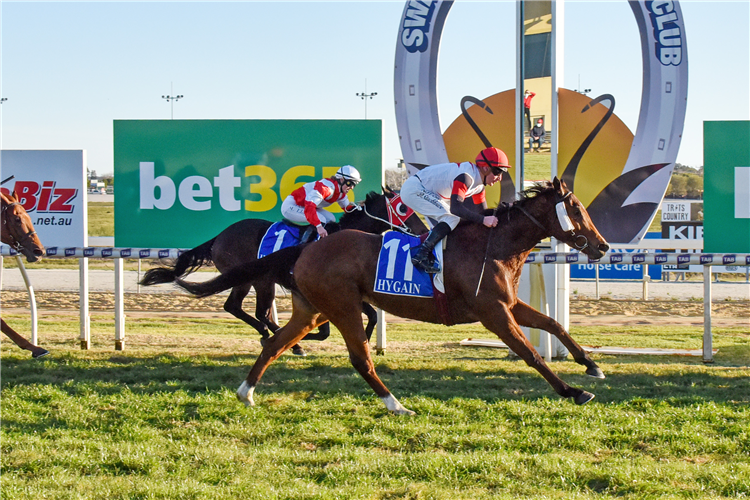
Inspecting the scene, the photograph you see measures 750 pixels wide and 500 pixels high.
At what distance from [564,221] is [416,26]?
12.8ft

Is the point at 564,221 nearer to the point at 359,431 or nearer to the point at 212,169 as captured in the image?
the point at 359,431

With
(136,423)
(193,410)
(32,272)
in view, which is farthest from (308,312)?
(32,272)

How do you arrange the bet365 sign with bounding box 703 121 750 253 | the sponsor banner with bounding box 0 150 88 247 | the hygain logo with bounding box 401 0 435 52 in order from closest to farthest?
the bet365 sign with bounding box 703 121 750 253 → the hygain logo with bounding box 401 0 435 52 → the sponsor banner with bounding box 0 150 88 247

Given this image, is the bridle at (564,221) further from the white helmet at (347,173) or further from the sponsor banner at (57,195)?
the sponsor banner at (57,195)

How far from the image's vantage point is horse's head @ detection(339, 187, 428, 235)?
6.79 meters

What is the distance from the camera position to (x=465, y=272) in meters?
4.87

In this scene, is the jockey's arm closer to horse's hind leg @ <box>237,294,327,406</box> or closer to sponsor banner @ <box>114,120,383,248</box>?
horse's hind leg @ <box>237,294,327,406</box>

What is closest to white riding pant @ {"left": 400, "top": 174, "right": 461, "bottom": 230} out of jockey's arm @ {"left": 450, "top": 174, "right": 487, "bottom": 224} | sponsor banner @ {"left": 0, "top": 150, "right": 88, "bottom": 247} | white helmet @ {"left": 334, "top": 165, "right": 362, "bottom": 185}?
jockey's arm @ {"left": 450, "top": 174, "right": 487, "bottom": 224}

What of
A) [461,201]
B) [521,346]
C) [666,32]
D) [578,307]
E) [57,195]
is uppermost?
[666,32]

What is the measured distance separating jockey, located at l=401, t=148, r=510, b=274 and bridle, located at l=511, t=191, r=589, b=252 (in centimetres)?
31

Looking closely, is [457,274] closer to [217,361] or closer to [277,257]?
[277,257]

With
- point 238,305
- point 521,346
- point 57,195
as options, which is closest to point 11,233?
point 57,195

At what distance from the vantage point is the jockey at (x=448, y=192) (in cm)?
486

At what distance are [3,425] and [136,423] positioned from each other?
790 mm
